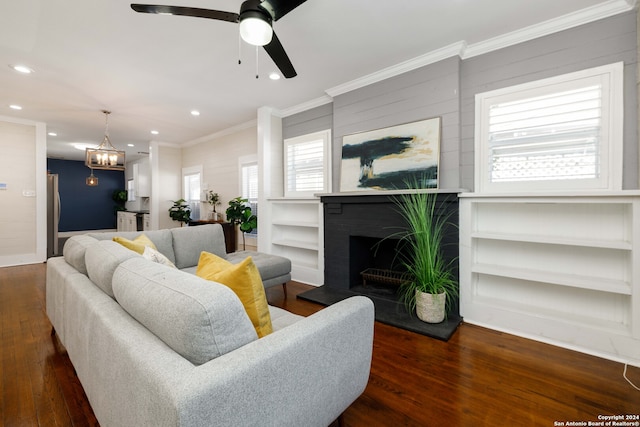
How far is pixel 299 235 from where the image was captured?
4551 millimetres

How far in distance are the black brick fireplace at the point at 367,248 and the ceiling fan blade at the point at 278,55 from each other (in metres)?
1.54

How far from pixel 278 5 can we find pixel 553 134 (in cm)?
253

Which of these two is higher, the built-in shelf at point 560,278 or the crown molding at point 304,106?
the crown molding at point 304,106

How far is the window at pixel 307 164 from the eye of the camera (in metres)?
4.10

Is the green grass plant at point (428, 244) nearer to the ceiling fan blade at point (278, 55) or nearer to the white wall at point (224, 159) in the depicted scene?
the ceiling fan blade at point (278, 55)

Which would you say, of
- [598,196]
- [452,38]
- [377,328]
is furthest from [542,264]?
[452,38]

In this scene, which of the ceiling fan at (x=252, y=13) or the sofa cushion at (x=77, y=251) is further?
the sofa cushion at (x=77, y=251)

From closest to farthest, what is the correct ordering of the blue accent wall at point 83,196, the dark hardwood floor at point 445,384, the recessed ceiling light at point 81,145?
the dark hardwood floor at point 445,384 → the recessed ceiling light at point 81,145 → the blue accent wall at point 83,196

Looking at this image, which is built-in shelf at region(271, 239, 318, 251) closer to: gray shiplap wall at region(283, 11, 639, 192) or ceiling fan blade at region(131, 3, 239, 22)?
gray shiplap wall at region(283, 11, 639, 192)

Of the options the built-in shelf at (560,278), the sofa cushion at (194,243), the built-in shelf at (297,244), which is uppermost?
the sofa cushion at (194,243)

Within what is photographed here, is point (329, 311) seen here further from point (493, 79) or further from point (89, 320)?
point (493, 79)

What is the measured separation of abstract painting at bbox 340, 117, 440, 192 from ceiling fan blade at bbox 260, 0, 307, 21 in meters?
1.86

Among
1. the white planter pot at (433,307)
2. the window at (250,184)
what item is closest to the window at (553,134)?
the white planter pot at (433,307)

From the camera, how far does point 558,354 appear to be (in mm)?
2139
